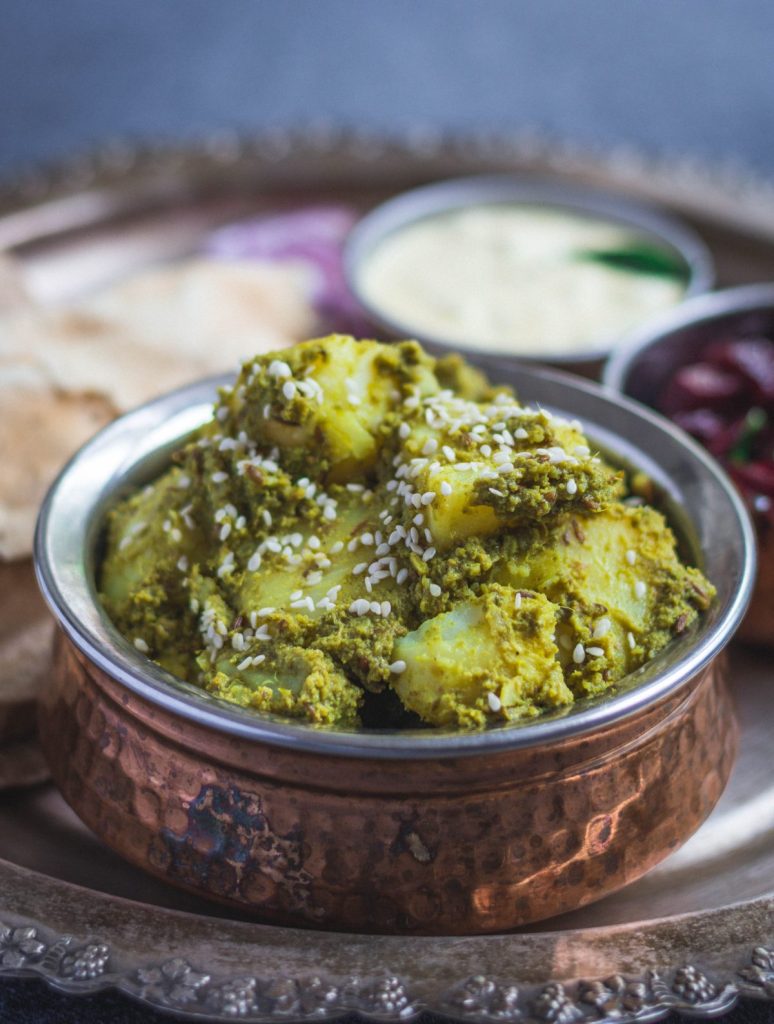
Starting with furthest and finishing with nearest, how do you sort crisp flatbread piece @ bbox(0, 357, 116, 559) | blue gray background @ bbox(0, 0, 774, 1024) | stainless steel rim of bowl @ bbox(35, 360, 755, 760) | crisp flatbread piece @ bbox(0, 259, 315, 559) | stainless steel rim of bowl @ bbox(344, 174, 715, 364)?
blue gray background @ bbox(0, 0, 774, 1024), stainless steel rim of bowl @ bbox(344, 174, 715, 364), crisp flatbread piece @ bbox(0, 259, 315, 559), crisp flatbread piece @ bbox(0, 357, 116, 559), stainless steel rim of bowl @ bbox(35, 360, 755, 760)

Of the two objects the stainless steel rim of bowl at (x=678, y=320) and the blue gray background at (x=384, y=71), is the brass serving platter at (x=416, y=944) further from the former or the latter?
the blue gray background at (x=384, y=71)

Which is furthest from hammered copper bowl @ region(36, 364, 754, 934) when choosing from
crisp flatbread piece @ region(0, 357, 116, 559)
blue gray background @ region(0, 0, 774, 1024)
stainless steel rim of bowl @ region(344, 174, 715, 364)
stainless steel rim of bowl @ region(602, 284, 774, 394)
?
blue gray background @ region(0, 0, 774, 1024)

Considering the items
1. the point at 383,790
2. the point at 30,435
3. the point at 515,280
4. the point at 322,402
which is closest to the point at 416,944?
the point at 383,790

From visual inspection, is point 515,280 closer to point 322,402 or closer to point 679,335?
point 679,335

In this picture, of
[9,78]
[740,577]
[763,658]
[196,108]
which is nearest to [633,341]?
[763,658]

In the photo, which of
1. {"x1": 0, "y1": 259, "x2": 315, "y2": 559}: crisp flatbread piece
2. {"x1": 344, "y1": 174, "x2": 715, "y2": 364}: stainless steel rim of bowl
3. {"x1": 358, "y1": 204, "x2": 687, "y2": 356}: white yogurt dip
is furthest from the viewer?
{"x1": 344, "y1": 174, "x2": 715, "y2": 364}: stainless steel rim of bowl

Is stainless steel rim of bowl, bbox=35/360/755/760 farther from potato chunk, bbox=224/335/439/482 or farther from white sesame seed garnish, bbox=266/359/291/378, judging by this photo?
white sesame seed garnish, bbox=266/359/291/378
